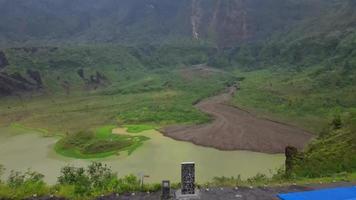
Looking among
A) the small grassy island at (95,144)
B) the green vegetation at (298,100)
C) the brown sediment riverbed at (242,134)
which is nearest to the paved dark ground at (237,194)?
the brown sediment riverbed at (242,134)

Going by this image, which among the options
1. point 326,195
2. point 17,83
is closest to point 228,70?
point 17,83

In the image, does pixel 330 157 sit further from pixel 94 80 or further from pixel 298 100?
pixel 94 80

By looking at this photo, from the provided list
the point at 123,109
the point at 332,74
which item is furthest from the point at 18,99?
the point at 332,74

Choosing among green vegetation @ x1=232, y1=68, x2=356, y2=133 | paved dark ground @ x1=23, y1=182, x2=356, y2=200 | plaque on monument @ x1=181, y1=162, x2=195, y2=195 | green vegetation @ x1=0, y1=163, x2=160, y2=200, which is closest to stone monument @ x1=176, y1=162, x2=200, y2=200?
plaque on monument @ x1=181, y1=162, x2=195, y2=195

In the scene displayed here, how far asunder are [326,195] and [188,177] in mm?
5945

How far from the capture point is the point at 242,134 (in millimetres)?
59656

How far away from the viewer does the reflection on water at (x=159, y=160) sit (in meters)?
43.3

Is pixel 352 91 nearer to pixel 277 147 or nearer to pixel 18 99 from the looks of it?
pixel 277 147

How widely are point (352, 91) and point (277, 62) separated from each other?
6002cm

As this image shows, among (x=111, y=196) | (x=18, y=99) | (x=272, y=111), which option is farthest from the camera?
(x=18, y=99)

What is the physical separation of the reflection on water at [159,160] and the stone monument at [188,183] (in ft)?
55.2

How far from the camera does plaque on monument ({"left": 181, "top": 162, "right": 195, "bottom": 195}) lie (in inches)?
866

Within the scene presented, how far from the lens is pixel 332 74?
289ft

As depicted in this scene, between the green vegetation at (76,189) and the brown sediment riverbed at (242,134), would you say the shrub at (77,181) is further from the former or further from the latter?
the brown sediment riverbed at (242,134)
